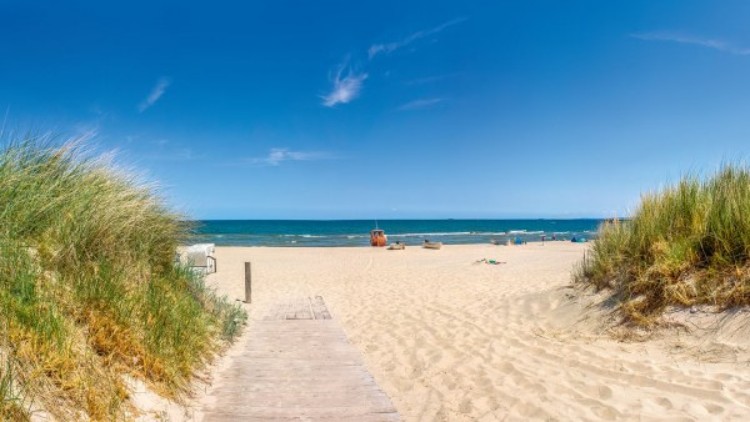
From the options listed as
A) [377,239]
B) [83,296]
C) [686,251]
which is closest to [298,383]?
[83,296]

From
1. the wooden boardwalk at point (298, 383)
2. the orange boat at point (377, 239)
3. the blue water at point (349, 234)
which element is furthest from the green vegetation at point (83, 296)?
the orange boat at point (377, 239)

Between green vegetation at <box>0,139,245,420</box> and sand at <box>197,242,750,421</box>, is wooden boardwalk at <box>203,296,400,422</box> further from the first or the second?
green vegetation at <box>0,139,245,420</box>

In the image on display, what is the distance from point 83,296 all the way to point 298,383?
223 centimetres

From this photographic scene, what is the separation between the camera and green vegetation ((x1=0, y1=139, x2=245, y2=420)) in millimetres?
2705

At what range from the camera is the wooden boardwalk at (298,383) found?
3.99 meters

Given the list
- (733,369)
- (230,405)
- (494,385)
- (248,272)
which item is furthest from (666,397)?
(248,272)

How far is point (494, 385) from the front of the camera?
479 cm

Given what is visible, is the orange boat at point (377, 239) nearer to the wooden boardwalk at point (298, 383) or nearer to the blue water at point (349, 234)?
the blue water at point (349, 234)

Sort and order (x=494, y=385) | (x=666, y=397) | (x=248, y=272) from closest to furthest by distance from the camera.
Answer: (x=666, y=397), (x=494, y=385), (x=248, y=272)

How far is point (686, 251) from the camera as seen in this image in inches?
243

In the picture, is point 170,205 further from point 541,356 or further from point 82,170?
point 541,356

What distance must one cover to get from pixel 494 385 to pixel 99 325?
12.1 ft

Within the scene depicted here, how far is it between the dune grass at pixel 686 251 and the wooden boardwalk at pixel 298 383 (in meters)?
3.91

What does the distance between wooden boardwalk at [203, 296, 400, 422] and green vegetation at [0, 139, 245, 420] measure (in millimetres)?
434
